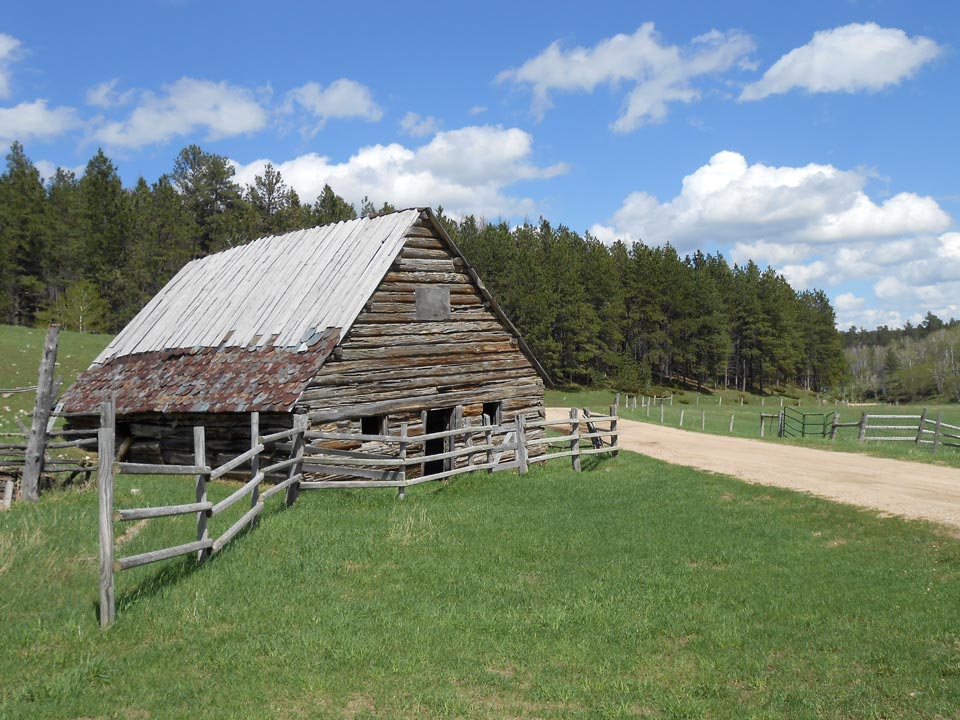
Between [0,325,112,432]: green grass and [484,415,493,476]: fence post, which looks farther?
[0,325,112,432]: green grass

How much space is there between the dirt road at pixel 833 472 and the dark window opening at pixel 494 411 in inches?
192

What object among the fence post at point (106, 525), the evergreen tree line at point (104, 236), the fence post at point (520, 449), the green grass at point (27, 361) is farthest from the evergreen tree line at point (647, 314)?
the fence post at point (106, 525)

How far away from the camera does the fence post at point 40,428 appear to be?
13.3m

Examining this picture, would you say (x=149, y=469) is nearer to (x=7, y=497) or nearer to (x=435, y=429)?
(x=7, y=497)

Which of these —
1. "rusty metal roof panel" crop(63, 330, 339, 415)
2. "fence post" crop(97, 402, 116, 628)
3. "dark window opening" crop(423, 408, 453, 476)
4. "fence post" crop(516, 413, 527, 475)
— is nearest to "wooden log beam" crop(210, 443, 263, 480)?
"fence post" crop(97, 402, 116, 628)

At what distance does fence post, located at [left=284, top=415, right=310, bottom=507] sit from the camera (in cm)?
1366

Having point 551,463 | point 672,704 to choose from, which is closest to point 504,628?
point 672,704

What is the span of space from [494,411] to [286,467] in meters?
7.15

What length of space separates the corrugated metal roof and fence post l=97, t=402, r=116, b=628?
31.7 feet

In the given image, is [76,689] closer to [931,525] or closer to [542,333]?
[931,525]

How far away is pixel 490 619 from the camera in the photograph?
7.88 m

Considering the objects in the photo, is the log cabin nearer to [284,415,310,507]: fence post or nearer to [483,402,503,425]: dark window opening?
[483,402,503,425]: dark window opening

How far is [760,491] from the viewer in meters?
15.1

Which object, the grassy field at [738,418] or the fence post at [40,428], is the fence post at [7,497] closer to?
the fence post at [40,428]
